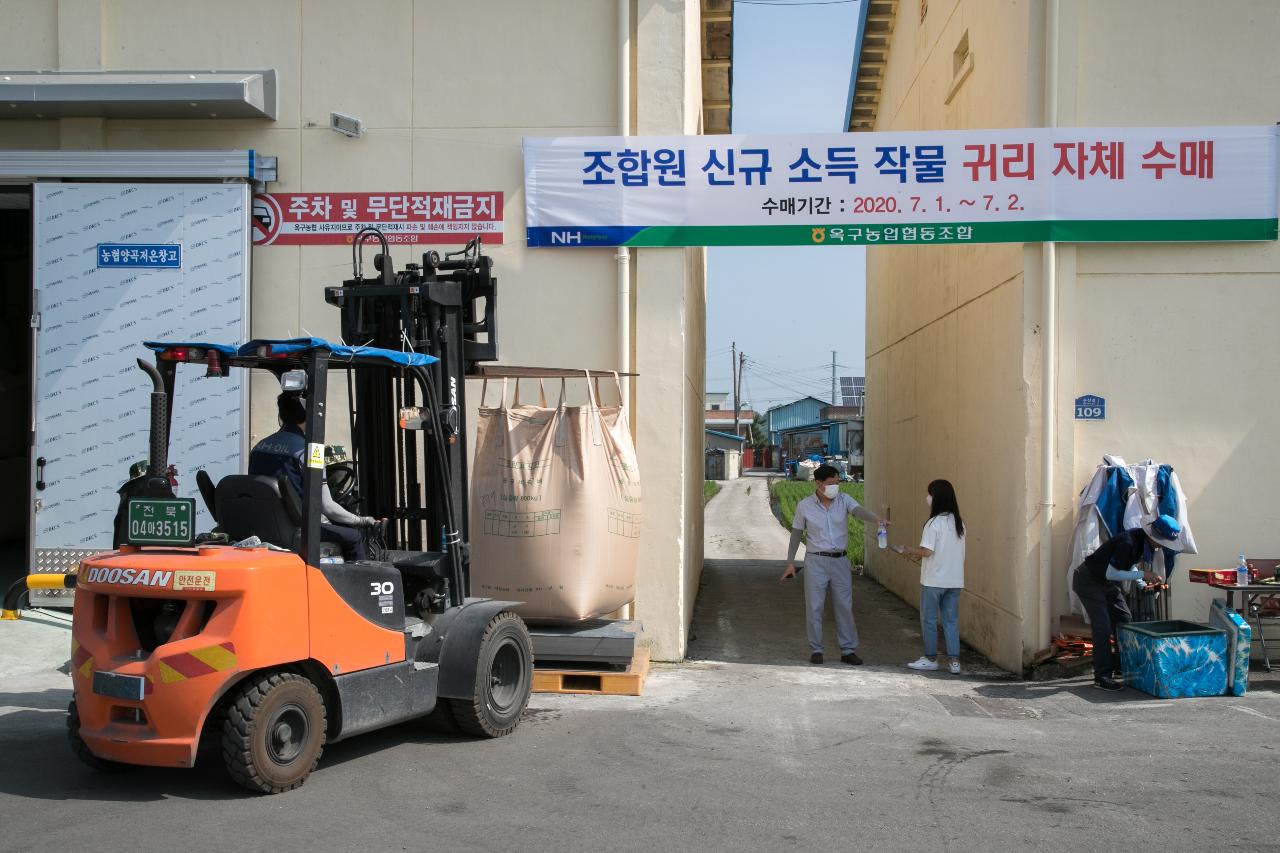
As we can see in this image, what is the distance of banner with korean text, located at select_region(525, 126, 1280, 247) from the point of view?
945cm

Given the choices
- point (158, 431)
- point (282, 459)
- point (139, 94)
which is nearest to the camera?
point (158, 431)

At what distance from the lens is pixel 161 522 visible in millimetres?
5648

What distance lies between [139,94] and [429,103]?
241 centimetres

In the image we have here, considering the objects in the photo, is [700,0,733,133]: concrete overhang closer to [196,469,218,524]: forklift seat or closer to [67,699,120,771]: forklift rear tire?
[196,469,218,524]: forklift seat

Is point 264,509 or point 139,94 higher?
point 139,94

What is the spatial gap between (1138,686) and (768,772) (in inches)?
150

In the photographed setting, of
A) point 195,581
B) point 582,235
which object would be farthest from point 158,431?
point 582,235

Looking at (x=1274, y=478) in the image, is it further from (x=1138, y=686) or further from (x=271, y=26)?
(x=271, y=26)

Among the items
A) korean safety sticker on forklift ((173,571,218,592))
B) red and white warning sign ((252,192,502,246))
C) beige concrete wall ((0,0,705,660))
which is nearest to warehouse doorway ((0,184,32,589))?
beige concrete wall ((0,0,705,660))

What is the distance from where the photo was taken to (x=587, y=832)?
5.20 m

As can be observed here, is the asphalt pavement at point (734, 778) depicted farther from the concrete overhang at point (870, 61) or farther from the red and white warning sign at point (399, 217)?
the concrete overhang at point (870, 61)

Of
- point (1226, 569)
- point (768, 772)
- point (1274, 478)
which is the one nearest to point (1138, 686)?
point (1226, 569)

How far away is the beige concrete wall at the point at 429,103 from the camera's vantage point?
9.76 meters

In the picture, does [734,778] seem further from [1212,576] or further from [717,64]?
[717,64]
